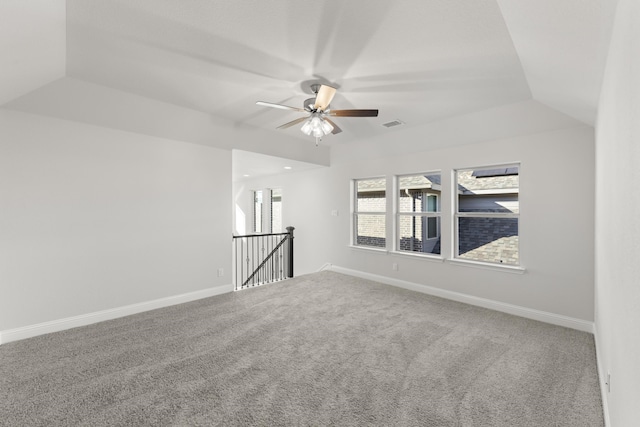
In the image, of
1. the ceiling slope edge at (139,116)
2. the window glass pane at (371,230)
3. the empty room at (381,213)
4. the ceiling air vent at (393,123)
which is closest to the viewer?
the empty room at (381,213)

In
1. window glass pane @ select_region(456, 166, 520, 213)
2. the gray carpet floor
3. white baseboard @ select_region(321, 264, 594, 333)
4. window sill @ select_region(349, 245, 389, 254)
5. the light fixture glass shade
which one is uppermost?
the light fixture glass shade

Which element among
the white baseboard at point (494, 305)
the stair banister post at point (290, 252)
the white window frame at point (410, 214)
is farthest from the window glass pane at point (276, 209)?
the white window frame at point (410, 214)

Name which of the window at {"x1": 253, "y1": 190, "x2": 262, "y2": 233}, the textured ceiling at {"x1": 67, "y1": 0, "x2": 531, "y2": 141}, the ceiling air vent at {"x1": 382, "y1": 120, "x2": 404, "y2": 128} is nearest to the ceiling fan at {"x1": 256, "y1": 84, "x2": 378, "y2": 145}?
the textured ceiling at {"x1": 67, "y1": 0, "x2": 531, "y2": 141}

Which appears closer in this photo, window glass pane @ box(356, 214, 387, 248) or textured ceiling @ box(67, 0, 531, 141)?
textured ceiling @ box(67, 0, 531, 141)

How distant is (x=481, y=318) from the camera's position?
3.53m

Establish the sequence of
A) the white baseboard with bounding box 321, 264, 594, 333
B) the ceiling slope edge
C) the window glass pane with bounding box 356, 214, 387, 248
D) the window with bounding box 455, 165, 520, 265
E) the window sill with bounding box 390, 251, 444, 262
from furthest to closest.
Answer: the window glass pane with bounding box 356, 214, 387, 248 < the window sill with bounding box 390, 251, 444, 262 < the window with bounding box 455, 165, 520, 265 < the white baseboard with bounding box 321, 264, 594, 333 < the ceiling slope edge

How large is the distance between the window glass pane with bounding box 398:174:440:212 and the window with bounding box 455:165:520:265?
58 centimetres

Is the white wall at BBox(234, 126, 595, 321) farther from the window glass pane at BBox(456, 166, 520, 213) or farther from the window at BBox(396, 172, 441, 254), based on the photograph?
the window at BBox(396, 172, 441, 254)

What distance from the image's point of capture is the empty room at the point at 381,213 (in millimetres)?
1846

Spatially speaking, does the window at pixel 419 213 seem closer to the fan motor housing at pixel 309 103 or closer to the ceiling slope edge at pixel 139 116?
the ceiling slope edge at pixel 139 116

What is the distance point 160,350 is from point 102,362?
1.47 feet

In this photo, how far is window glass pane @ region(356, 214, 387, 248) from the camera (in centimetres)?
566

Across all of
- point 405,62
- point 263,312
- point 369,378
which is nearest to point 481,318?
point 369,378

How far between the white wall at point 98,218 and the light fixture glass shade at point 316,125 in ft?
6.35
